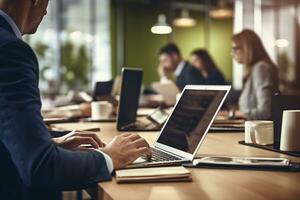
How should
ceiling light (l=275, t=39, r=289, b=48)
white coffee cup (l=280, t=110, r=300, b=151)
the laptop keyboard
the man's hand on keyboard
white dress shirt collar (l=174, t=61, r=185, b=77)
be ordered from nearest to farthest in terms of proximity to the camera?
the man's hand on keyboard < the laptop keyboard < white coffee cup (l=280, t=110, r=300, b=151) < white dress shirt collar (l=174, t=61, r=185, b=77) < ceiling light (l=275, t=39, r=289, b=48)

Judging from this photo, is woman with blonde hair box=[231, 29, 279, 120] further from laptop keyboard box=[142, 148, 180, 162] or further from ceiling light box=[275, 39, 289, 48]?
ceiling light box=[275, 39, 289, 48]

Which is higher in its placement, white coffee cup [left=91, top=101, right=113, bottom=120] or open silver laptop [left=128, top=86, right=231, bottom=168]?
open silver laptop [left=128, top=86, right=231, bottom=168]

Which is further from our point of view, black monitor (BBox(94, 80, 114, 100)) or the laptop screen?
black monitor (BBox(94, 80, 114, 100))

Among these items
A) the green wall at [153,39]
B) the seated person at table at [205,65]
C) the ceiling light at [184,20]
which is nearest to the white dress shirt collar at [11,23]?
the seated person at table at [205,65]

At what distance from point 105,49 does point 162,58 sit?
4.41 m

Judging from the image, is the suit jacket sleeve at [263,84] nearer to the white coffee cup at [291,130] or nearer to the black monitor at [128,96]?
the black monitor at [128,96]

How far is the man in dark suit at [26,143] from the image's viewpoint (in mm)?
1250

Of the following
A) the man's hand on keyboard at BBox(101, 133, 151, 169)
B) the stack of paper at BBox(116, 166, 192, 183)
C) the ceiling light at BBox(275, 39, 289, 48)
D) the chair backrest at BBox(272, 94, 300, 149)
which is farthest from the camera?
the ceiling light at BBox(275, 39, 289, 48)

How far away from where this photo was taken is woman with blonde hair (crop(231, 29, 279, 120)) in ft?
14.6

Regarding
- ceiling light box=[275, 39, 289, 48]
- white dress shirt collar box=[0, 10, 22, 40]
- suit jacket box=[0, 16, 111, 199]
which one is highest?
white dress shirt collar box=[0, 10, 22, 40]

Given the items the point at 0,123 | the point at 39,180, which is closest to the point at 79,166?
the point at 39,180

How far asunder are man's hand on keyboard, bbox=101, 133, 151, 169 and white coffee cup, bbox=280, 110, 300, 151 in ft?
1.78

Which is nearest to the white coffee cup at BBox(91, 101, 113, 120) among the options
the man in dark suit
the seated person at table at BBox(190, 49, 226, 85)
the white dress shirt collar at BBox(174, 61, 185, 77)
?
the man in dark suit

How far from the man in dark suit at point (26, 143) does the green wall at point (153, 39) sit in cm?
1061
